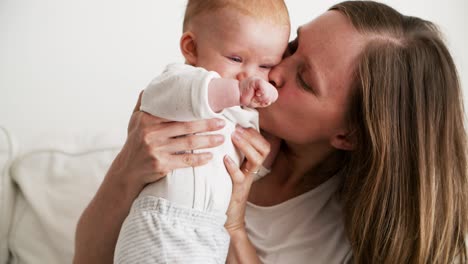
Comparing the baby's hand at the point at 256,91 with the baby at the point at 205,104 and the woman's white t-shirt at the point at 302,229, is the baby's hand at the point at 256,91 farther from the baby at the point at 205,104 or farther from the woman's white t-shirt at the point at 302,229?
the woman's white t-shirt at the point at 302,229

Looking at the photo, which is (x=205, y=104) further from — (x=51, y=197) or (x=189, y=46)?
(x=51, y=197)

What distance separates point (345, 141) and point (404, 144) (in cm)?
17

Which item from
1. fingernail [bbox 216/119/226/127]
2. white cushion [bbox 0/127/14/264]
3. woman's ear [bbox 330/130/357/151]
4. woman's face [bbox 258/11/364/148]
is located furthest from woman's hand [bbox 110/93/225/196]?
white cushion [bbox 0/127/14/264]

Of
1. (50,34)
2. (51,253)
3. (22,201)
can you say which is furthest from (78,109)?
(51,253)

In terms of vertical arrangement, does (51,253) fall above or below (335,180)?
below

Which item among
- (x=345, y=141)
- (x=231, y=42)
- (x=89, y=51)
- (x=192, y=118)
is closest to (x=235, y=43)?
(x=231, y=42)

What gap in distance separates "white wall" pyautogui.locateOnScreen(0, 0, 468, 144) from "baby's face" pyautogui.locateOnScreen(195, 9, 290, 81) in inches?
43.4

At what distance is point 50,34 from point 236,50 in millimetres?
1502

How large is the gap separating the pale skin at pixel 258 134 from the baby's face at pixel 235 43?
0.12m

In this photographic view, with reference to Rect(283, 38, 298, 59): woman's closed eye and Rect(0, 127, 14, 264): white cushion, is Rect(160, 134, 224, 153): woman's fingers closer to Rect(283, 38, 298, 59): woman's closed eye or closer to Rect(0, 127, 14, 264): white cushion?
Rect(283, 38, 298, 59): woman's closed eye

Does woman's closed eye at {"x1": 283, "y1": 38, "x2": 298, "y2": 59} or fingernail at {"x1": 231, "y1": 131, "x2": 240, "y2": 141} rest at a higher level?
woman's closed eye at {"x1": 283, "y1": 38, "x2": 298, "y2": 59}

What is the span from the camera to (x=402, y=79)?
4.75ft

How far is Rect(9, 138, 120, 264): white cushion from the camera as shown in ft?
A: 6.01

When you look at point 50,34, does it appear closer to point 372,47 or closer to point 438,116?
point 372,47
